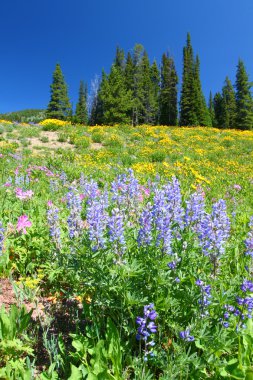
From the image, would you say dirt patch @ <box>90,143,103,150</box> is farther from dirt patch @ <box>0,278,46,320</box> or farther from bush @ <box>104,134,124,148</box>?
dirt patch @ <box>0,278,46,320</box>

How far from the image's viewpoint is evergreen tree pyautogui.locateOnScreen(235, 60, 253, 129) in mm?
44438

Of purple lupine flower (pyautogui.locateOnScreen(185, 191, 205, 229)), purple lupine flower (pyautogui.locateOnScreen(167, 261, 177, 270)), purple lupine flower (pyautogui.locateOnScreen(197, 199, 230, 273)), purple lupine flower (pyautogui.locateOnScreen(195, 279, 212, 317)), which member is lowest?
purple lupine flower (pyautogui.locateOnScreen(195, 279, 212, 317))

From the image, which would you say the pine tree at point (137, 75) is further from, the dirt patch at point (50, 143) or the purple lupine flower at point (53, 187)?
the purple lupine flower at point (53, 187)

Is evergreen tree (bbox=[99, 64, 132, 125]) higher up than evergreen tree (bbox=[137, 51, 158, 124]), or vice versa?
evergreen tree (bbox=[137, 51, 158, 124])

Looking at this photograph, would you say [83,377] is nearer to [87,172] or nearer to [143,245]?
[143,245]

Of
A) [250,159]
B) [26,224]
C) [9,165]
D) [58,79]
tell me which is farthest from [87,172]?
[58,79]

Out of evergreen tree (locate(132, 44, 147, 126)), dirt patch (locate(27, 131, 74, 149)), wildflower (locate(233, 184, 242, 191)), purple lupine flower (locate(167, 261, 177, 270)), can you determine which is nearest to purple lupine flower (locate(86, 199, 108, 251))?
purple lupine flower (locate(167, 261, 177, 270))

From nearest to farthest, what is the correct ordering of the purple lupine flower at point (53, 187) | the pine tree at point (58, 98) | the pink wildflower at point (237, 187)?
the purple lupine flower at point (53, 187) < the pink wildflower at point (237, 187) < the pine tree at point (58, 98)

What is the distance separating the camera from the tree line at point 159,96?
39.1 metres

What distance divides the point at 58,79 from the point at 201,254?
53.2 m

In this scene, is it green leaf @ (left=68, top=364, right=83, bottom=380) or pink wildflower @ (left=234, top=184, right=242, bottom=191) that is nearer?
green leaf @ (left=68, top=364, right=83, bottom=380)

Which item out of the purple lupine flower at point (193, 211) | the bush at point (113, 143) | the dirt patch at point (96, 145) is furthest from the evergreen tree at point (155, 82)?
the purple lupine flower at point (193, 211)

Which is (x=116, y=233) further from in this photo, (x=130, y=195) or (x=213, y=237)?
(x=130, y=195)

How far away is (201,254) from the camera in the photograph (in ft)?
9.52
